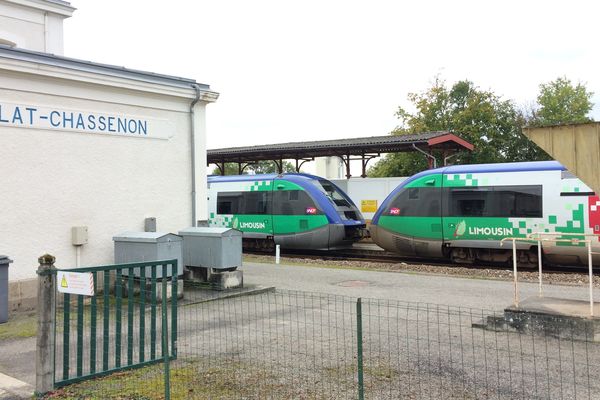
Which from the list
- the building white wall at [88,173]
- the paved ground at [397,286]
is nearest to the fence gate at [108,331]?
the paved ground at [397,286]

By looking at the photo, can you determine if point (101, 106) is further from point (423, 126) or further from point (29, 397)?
point (423, 126)

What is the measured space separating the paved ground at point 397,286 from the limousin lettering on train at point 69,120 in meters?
4.04

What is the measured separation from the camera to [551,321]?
7207 mm

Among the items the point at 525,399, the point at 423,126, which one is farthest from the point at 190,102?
the point at 423,126

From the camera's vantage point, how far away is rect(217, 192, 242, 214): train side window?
22.3 meters

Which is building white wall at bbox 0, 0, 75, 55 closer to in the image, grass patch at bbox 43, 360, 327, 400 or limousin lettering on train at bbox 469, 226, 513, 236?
limousin lettering on train at bbox 469, 226, 513, 236

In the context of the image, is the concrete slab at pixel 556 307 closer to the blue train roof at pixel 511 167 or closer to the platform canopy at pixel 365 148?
the blue train roof at pixel 511 167

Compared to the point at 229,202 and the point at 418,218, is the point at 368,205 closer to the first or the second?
the point at 229,202

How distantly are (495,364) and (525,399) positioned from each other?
116cm

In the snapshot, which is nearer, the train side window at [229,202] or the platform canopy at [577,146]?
the platform canopy at [577,146]

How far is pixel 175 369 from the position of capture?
6.07 metres

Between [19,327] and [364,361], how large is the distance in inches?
216

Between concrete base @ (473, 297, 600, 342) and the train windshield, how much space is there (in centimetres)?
1219

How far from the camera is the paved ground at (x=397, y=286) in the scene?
1046 centimetres
